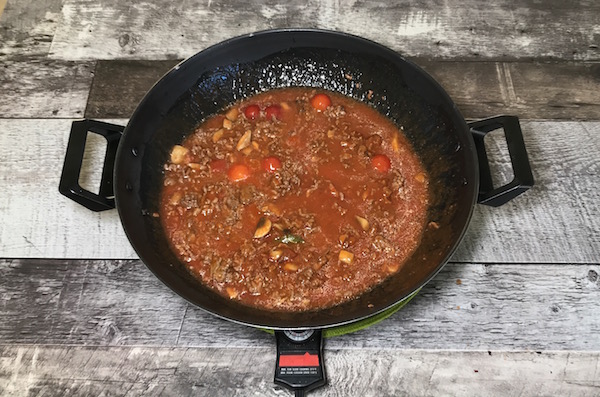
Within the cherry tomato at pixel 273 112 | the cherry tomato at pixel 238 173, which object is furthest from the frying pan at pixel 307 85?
the cherry tomato at pixel 238 173

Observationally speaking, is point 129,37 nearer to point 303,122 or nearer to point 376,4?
point 303,122

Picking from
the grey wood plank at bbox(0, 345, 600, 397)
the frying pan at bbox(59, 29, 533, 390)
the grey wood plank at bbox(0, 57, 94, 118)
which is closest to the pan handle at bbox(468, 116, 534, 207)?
the frying pan at bbox(59, 29, 533, 390)

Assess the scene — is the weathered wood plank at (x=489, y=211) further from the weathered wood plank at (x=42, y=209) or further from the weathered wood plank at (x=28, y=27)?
the weathered wood plank at (x=28, y=27)

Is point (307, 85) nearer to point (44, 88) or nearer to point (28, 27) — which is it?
point (44, 88)

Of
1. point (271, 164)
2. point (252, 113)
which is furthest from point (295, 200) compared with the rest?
point (252, 113)

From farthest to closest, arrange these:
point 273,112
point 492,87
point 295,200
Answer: point 492,87
point 273,112
point 295,200

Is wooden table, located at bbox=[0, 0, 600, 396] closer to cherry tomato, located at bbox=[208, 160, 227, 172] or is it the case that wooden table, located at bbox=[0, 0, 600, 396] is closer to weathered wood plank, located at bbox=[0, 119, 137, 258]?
weathered wood plank, located at bbox=[0, 119, 137, 258]
